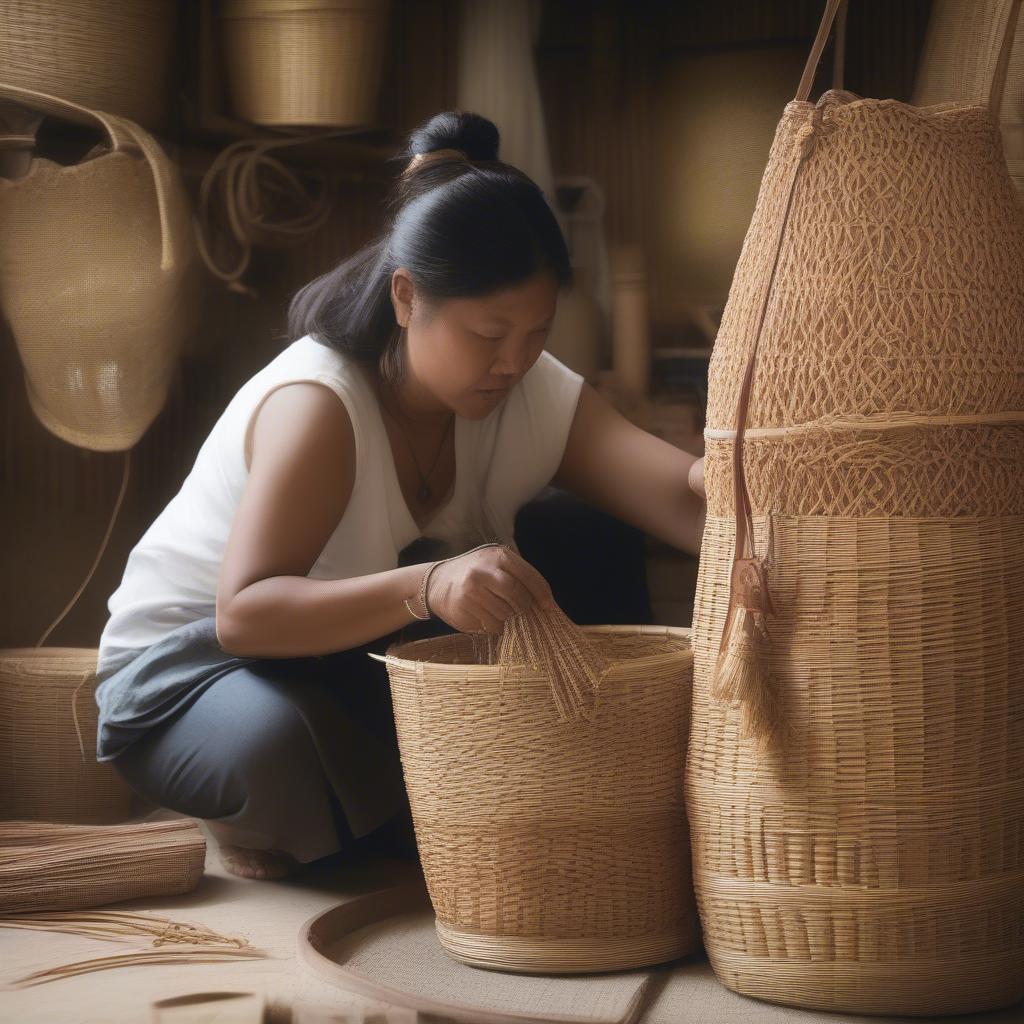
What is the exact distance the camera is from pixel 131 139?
237 centimetres

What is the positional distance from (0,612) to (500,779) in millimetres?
1523

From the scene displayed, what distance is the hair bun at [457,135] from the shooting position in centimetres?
179

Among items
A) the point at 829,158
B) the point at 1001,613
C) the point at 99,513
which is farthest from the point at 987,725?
the point at 99,513

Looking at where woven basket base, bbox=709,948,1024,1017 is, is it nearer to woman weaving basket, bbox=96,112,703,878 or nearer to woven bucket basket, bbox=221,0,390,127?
woman weaving basket, bbox=96,112,703,878

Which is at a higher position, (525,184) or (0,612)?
(525,184)

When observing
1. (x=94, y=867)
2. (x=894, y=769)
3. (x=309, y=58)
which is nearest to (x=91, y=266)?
(x=309, y=58)

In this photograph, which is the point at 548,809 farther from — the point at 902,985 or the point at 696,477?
the point at 696,477

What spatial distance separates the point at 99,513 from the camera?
266cm

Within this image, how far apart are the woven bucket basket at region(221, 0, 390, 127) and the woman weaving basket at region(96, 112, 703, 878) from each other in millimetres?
639

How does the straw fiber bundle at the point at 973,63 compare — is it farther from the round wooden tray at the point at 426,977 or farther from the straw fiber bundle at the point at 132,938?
the straw fiber bundle at the point at 132,938

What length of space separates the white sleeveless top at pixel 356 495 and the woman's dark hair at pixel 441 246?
47mm

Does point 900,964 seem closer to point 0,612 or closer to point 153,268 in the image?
point 153,268

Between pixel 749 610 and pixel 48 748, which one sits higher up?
pixel 749 610

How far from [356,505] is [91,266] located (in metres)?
0.87
